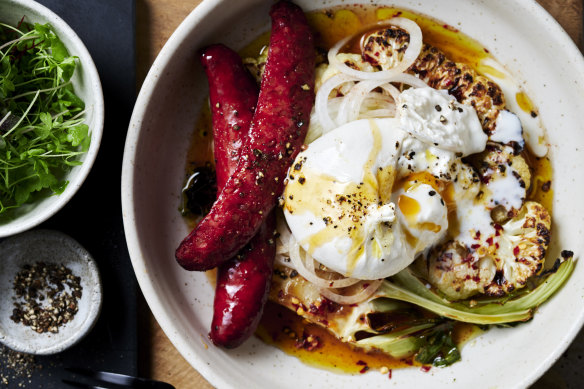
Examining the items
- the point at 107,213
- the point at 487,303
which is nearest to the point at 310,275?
the point at 487,303

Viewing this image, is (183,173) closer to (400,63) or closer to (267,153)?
(267,153)

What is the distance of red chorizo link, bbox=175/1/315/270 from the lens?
2721mm

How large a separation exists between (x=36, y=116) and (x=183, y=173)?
2.65 feet

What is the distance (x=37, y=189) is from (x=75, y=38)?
774mm

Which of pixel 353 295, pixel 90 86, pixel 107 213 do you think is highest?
pixel 90 86

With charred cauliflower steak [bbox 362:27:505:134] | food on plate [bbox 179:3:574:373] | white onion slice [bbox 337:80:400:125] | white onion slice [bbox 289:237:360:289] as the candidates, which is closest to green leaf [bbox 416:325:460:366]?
food on plate [bbox 179:3:574:373]

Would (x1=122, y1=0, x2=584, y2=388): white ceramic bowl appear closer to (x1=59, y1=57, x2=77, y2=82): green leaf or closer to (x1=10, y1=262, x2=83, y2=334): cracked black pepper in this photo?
(x1=59, y1=57, x2=77, y2=82): green leaf

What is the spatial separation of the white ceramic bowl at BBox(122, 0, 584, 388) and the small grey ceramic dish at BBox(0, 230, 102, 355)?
41cm

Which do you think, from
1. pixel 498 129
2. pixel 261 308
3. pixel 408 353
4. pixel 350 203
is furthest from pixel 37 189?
pixel 498 129

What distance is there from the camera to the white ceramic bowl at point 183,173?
2.90 metres

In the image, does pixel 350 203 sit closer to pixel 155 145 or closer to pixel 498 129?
pixel 498 129

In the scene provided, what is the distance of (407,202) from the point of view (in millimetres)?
2781

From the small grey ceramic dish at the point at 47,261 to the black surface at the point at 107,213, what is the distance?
85 millimetres

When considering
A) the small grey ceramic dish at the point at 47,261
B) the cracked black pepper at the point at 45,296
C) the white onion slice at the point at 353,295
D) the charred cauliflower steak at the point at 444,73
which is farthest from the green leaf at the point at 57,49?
the white onion slice at the point at 353,295
